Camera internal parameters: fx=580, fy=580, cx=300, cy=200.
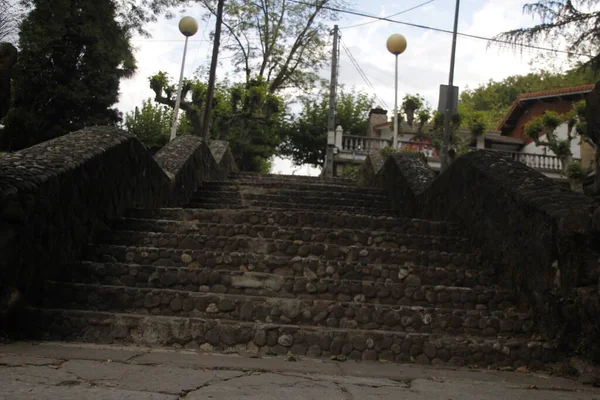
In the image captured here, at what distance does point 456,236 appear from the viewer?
583 centimetres

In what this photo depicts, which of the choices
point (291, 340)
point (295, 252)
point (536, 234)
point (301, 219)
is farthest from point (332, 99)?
point (291, 340)

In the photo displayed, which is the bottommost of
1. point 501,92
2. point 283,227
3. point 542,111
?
point 283,227

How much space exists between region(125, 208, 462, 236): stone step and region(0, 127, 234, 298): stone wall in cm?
47

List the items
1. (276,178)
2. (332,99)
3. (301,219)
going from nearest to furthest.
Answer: (301,219) < (276,178) < (332,99)

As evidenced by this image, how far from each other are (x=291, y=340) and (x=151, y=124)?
2102 cm

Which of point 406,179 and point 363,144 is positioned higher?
point 363,144

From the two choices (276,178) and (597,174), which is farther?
(276,178)

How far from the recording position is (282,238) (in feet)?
17.5

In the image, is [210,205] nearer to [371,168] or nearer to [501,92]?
[371,168]

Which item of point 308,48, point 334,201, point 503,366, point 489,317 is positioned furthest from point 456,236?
point 308,48

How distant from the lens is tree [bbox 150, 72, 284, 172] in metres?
16.7

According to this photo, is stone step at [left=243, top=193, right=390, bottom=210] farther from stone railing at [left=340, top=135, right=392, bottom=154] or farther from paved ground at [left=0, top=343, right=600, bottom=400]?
stone railing at [left=340, top=135, right=392, bottom=154]

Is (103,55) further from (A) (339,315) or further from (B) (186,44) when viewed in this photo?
(A) (339,315)

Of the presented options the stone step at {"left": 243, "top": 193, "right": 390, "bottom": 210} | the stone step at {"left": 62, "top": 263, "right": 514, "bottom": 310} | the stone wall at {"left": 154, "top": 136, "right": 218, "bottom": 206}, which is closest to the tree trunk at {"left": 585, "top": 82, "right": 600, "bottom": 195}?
the stone step at {"left": 62, "top": 263, "right": 514, "bottom": 310}
